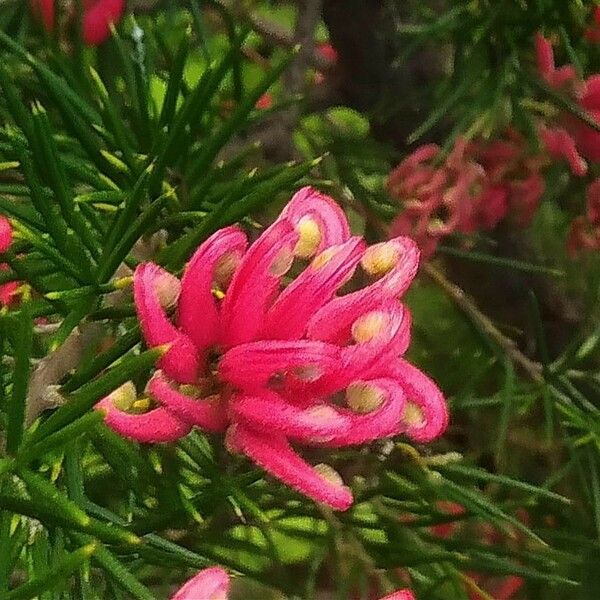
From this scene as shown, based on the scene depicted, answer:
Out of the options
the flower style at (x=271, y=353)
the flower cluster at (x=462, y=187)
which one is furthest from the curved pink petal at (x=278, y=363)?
the flower cluster at (x=462, y=187)

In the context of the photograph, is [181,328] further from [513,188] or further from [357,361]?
[513,188]

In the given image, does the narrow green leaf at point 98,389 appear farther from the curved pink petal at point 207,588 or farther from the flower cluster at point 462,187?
the flower cluster at point 462,187

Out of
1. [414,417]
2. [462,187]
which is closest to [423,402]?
[414,417]

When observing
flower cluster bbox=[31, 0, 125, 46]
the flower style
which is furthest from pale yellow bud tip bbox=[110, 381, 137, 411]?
flower cluster bbox=[31, 0, 125, 46]

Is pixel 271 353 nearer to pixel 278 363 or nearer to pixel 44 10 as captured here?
pixel 278 363

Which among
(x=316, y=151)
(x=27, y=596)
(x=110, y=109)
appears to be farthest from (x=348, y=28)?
(x=27, y=596)

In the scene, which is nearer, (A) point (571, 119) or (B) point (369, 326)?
(B) point (369, 326)

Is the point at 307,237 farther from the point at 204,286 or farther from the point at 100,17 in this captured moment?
the point at 100,17
